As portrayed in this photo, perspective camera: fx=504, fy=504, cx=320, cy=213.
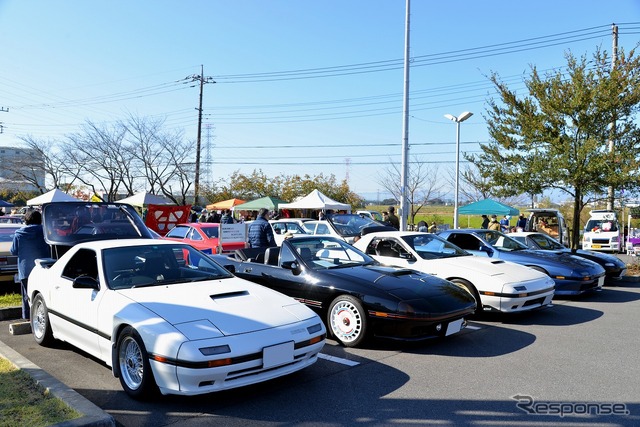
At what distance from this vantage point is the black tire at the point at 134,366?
4.18 metres

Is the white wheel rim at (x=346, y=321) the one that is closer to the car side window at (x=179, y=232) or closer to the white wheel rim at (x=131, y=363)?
the white wheel rim at (x=131, y=363)

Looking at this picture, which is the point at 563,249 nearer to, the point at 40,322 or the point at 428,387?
the point at 428,387

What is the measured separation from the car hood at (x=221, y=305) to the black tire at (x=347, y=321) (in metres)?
1.24

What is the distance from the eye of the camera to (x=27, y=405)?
13.0 feet

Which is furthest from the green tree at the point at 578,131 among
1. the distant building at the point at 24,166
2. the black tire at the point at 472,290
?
the distant building at the point at 24,166

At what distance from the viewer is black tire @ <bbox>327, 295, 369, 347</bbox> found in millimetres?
5988

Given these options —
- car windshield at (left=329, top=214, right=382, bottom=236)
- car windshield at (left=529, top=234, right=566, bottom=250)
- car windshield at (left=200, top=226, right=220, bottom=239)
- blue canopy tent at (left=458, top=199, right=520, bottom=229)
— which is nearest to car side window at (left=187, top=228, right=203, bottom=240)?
car windshield at (left=200, top=226, right=220, bottom=239)

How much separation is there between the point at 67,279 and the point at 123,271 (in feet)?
2.94

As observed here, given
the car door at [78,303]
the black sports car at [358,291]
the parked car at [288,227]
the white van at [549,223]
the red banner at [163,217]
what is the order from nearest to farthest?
the car door at [78,303]
the black sports car at [358,291]
the parked car at [288,227]
the red banner at [163,217]
the white van at [549,223]

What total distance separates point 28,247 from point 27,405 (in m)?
3.91

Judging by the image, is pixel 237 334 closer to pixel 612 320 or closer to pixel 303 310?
pixel 303 310

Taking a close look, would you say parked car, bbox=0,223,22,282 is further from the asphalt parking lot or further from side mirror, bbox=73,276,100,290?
side mirror, bbox=73,276,100,290

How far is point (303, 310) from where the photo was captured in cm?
488

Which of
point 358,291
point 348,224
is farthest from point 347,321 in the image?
point 348,224
